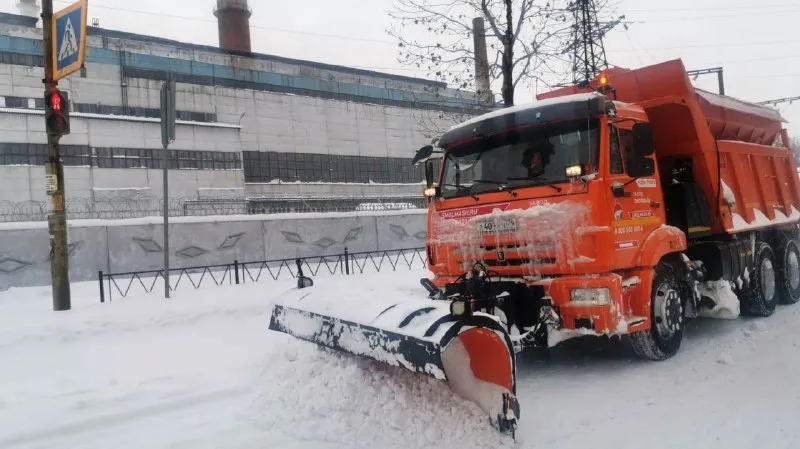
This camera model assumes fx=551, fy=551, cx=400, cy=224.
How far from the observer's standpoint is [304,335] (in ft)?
17.2

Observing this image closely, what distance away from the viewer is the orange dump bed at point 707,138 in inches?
264

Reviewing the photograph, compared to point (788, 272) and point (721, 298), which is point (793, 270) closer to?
point (788, 272)

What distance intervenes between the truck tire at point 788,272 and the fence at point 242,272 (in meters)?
8.44

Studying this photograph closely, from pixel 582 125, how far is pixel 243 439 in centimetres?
413

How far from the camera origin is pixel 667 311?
5.86m

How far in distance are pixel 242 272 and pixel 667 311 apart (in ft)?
36.7

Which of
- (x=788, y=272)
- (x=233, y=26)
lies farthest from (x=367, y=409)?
(x=233, y=26)

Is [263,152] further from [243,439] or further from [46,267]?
[243,439]

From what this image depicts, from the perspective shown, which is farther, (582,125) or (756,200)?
(756,200)

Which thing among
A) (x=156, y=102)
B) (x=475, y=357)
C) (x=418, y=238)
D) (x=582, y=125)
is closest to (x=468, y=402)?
(x=475, y=357)

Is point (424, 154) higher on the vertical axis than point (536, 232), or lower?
higher

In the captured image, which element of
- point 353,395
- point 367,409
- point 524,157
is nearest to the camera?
point 367,409

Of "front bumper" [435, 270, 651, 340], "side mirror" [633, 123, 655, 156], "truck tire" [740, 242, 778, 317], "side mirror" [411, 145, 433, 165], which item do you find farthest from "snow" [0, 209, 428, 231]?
"side mirror" [633, 123, 655, 156]

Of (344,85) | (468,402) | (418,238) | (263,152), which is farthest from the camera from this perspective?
(344,85)
